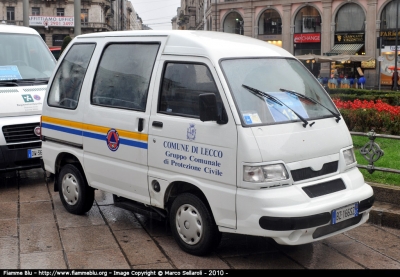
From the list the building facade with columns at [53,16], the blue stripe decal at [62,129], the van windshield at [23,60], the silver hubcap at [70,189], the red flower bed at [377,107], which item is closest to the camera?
the blue stripe decal at [62,129]

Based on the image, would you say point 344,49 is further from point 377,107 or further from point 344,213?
point 344,213

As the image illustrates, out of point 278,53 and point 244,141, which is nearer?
point 244,141

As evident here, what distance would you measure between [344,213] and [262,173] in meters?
0.93

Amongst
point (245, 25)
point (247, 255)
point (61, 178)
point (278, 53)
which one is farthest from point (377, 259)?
point (245, 25)

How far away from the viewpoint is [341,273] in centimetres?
532

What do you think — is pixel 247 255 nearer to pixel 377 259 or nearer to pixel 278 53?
A: pixel 377 259

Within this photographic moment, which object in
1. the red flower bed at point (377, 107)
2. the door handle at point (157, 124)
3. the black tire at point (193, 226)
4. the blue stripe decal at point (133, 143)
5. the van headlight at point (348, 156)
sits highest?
the red flower bed at point (377, 107)

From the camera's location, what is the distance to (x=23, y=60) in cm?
1005

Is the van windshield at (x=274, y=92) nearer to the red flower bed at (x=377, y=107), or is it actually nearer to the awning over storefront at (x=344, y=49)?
the red flower bed at (x=377, y=107)

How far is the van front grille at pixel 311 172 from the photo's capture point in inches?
210

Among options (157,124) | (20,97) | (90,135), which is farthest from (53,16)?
(157,124)

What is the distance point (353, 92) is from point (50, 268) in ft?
68.7

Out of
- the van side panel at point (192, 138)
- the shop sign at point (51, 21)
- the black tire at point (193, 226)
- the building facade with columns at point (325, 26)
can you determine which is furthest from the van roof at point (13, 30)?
the shop sign at point (51, 21)

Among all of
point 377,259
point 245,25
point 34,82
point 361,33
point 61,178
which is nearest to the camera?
point 377,259
